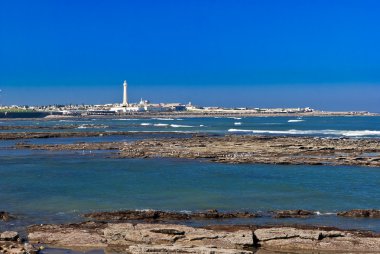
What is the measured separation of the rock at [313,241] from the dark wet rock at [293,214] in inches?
116

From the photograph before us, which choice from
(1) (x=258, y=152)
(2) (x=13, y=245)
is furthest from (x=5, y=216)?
(1) (x=258, y=152)

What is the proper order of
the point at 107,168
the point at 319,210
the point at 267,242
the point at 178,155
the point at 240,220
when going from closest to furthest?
the point at 267,242 < the point at 240,220 < the point at 319,210 < the point at 107,168 < the point at 178,155

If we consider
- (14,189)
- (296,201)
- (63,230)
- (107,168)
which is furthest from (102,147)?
(63,230)

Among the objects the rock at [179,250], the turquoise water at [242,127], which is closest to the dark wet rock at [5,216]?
the rock at [179,250]

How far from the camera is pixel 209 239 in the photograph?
1346 cm

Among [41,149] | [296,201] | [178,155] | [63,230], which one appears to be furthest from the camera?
[41,149]

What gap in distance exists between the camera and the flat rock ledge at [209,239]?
43.3ft

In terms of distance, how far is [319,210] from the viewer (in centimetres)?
1811

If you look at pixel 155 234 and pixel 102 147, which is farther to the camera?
pixel 102 147

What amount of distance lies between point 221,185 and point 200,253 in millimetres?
11887

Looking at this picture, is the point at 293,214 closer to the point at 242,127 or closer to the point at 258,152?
the point at 258,152

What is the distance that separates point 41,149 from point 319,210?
96.6 feet

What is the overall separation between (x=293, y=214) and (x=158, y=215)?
12.9 ft

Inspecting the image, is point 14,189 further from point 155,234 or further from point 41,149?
point 41,149
